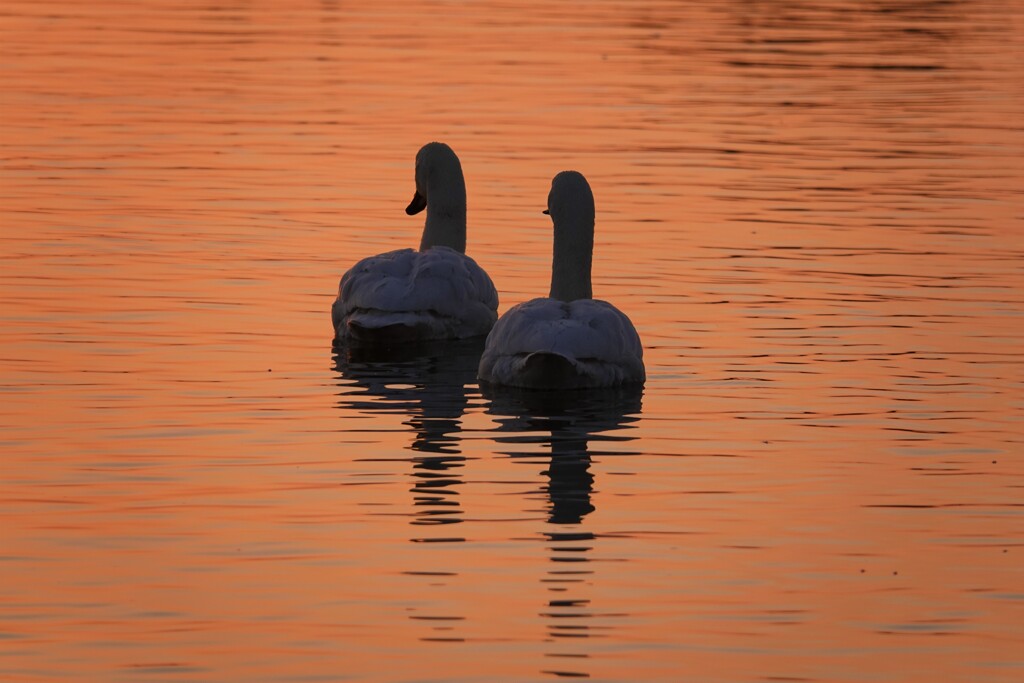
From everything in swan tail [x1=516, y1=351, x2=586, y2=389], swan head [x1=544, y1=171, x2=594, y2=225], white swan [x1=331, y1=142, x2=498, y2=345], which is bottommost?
swan tail [x1=516, y1=351, x2=586, y2=389]

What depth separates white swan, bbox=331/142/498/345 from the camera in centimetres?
1733

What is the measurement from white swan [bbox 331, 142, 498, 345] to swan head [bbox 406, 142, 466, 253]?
1.20 m

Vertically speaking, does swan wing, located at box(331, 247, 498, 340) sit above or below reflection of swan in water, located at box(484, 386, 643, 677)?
above

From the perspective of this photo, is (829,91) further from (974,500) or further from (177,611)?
(177,611)

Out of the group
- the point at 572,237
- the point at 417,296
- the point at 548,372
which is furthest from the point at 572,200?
the point at 548,372

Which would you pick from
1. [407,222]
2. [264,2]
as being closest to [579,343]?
[407,222]

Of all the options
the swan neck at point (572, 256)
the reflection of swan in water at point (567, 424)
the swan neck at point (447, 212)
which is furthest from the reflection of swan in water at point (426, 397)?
the swan neck at point (447, 212)

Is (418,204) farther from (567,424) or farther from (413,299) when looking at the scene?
(567,424)

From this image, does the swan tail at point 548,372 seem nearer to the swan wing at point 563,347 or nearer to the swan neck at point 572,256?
the swan wing at point 563,347

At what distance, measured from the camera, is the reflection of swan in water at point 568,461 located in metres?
10.1

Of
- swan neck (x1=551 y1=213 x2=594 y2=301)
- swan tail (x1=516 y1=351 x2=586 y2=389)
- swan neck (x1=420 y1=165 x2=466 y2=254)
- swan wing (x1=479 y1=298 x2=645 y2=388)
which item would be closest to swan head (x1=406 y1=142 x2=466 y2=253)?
swan neck (x1=420 y1=165 x2=466 y2=254)

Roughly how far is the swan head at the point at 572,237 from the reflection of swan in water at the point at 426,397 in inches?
36.1

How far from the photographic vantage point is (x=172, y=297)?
19.0 meters

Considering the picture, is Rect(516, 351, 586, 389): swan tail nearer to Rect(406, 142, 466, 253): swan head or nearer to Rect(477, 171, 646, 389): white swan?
Rect(477, 171, 646, 389): white swan
